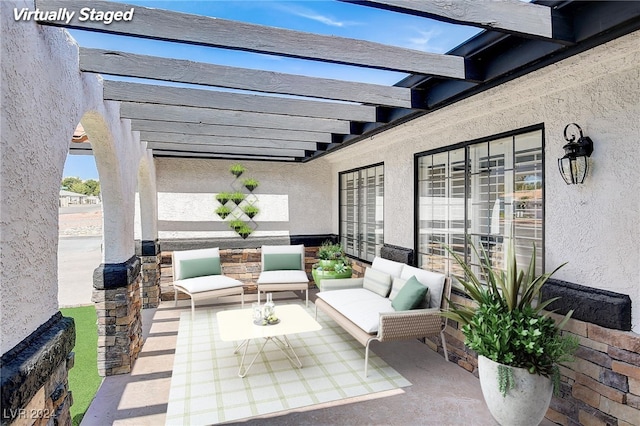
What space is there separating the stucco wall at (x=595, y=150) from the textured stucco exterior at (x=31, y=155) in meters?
3.53

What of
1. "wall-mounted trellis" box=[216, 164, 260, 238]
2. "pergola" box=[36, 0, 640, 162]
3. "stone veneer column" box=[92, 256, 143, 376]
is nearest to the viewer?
"pergola" box=[36, 0, 640, 162]

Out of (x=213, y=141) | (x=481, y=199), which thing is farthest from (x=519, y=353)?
(x=213, y=141)

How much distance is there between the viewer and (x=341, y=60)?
246 cm

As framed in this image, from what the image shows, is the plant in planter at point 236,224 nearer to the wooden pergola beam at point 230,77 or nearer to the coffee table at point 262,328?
the coffee table at point 262,328

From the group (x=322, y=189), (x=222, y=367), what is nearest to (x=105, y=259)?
(x=222, y=367)

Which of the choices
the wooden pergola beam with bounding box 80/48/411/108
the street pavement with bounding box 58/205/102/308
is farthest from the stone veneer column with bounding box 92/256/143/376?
the street pavement with bounding box 58/205/102/308

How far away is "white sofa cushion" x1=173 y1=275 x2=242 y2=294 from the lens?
19.7ft

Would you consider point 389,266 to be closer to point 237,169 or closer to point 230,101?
point 230,101

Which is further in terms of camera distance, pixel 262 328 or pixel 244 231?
pixel 244 231

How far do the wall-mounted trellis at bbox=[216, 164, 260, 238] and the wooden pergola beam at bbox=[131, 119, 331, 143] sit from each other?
274 centimetres

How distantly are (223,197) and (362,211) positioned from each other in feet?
10.0

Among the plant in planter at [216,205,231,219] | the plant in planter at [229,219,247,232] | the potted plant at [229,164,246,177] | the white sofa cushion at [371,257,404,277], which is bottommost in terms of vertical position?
the white sofa cushion at [371,257,404,277]

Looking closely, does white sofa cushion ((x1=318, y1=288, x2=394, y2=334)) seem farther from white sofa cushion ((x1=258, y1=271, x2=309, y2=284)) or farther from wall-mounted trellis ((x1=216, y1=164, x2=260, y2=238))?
wall-mounted trellis ((x1=216, y1=164, x2=260, y2=238))

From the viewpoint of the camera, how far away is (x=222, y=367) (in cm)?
417
